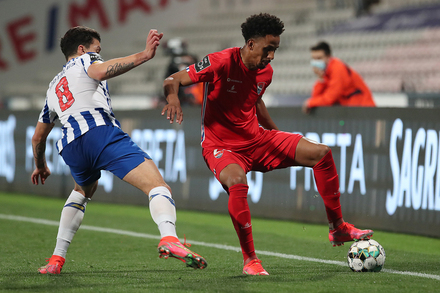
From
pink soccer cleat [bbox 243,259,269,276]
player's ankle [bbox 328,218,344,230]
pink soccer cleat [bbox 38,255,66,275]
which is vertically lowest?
pink soccer cleat [bbox 38,255,66,275]

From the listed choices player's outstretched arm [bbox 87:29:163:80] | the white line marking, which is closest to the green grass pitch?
the white line marking

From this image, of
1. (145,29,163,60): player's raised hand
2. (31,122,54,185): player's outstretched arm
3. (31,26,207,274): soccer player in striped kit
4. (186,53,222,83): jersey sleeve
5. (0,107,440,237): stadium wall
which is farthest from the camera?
(0,107,440,237): stadium wall

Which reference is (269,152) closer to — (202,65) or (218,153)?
(218,153)

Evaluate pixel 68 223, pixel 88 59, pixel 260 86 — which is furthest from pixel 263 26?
pixel 68 223

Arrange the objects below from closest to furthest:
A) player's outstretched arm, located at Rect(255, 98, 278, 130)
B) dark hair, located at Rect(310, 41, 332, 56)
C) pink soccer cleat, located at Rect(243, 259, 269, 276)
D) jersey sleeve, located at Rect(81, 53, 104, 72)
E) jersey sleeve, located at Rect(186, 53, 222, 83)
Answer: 1. jersey sleeve, located at Rect(81, 53, 104, 72)
2. pink soccer cleat, located at Rect(243, 259, 269, 276)
3. jersey sleeve, located at Rect(186, 53, 222, 83)
4. player's outstretched arm, located at Rect(255, 98, 278, 130)
5. dark hair, located at Rect(310, 41, 332, 56)

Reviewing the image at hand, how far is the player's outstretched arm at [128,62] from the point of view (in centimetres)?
369

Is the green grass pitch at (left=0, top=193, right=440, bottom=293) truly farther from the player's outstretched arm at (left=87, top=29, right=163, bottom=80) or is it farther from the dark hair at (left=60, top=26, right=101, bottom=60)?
the dark hair at (left=60, top=26, right=101, bottom=60)

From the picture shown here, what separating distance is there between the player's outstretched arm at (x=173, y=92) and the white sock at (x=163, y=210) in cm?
47

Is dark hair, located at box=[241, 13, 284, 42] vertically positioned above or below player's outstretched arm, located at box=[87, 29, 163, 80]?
above

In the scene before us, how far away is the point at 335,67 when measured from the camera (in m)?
8.45

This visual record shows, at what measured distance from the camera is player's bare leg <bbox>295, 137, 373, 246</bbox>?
4645 mm

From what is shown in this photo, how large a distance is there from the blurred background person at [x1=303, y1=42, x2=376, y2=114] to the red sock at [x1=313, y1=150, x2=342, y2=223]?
3509mm

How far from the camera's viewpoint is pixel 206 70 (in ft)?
14.2

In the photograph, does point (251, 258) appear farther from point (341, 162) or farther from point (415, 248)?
point (341, 162)
